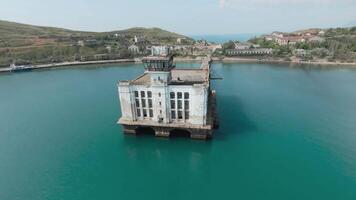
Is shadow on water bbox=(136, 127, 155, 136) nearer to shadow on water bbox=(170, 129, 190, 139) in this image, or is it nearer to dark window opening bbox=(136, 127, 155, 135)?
dark window opening bbox=(136, 127, 155, 135)

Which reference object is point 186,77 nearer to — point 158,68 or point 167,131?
point 158,68

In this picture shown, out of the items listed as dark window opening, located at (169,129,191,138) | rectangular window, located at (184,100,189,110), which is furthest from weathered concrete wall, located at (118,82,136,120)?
rectangular window, located at (184,100,189,110)

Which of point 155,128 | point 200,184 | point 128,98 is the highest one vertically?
point 128,98

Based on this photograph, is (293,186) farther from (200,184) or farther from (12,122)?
(12,122)

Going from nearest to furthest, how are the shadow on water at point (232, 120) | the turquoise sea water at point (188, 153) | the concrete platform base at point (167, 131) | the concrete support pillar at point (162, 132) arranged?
the turquoise sea water at point (188, 153), the concrete platform base at point (167, 131), the concrete support pillar at point (162, 132), the shadow on water at point (232, 120)

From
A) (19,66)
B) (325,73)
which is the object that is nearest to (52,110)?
(19,66)

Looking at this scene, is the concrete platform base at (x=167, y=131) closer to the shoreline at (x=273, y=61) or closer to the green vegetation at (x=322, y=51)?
the shoreline at (x=273, y=61)

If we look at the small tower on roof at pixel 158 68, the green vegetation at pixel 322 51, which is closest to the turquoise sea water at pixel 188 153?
the small tower on roof at pixel 158 68
